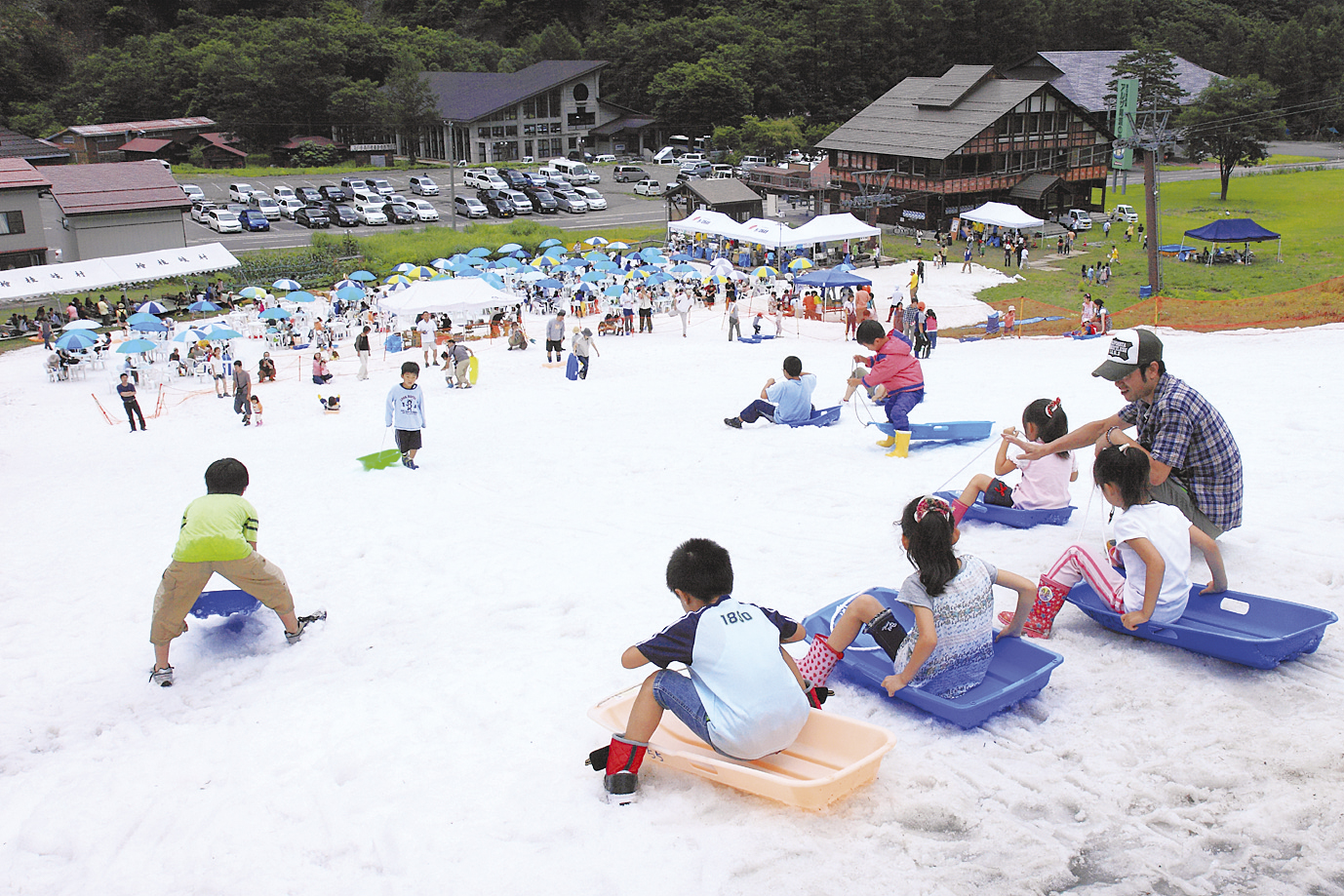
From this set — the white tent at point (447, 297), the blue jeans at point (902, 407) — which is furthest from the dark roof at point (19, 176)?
the blue jeans at point (902, 407)

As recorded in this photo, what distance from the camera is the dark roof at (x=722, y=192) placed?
133 feet

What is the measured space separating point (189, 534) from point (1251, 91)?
57.2 meters

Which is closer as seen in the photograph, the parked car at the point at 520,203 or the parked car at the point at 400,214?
the parked car at the point at 400,214

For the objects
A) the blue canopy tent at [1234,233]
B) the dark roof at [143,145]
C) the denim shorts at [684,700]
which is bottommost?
the denim shorts at [684,700]

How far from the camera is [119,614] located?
22.2 ft

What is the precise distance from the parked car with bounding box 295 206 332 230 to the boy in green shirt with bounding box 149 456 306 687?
144 ft

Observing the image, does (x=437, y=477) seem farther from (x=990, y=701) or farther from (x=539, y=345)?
→ (x=539, y=345)

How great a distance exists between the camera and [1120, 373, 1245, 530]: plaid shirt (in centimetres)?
546

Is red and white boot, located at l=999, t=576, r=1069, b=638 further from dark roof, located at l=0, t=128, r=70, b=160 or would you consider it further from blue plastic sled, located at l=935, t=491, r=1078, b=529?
dark roof, located at l=0, t=128, r=70, b=160

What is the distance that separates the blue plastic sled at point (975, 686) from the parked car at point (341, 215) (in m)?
45.9

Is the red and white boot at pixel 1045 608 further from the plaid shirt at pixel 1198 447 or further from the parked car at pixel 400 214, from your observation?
the parked car at pixel 400 214

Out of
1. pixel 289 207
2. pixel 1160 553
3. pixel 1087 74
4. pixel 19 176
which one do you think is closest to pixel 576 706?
pixel 1160 553

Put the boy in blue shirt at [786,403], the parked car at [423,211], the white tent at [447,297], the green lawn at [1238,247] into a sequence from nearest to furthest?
the boy in blue shirt at [786,403], the white tent at [447,297], the green lawn at [1238,247], the parked car at [423,211]

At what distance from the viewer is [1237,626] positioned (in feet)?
15.9
